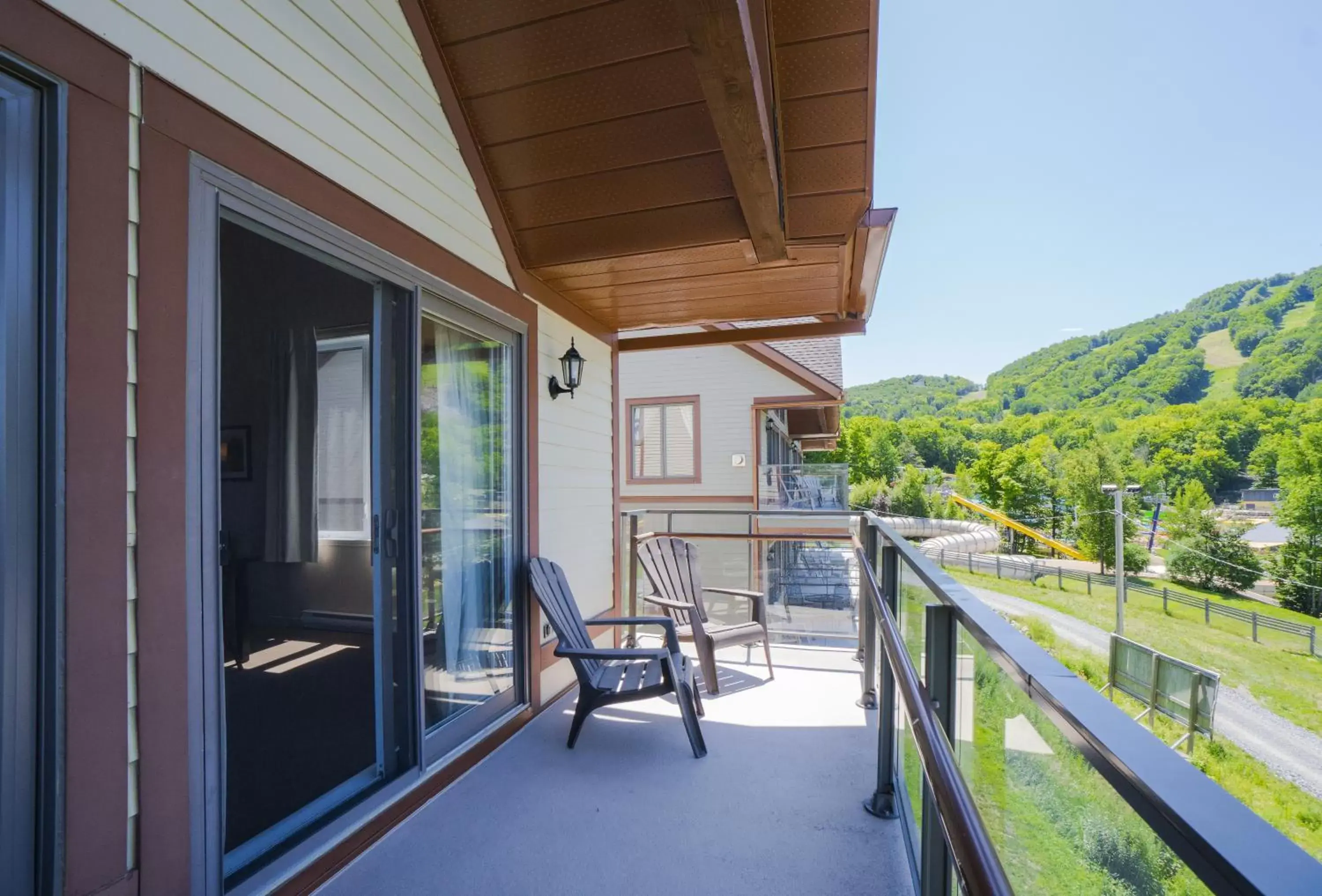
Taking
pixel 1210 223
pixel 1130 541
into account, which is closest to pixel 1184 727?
pixel 1130 541

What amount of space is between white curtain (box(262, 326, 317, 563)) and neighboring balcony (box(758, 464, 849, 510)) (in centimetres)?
624

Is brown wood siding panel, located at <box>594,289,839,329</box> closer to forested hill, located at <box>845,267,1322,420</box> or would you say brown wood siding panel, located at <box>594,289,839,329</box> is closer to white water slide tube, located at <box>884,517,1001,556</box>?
white water slide tube, located at <box>884,517,1001,556</box>

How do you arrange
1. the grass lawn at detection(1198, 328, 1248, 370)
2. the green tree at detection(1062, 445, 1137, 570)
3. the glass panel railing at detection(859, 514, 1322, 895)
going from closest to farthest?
the glass panel railing at detection(859, 514, 1322, 895), the green tree at detection(1062, 445, 1137, 570), the grass lawn at detection(1198, 328, 1248, 370)

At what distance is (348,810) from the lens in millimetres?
2275

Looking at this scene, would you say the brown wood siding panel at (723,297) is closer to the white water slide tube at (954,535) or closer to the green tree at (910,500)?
the white water slide tube at (954,535)

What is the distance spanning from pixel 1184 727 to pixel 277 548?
12599 mm

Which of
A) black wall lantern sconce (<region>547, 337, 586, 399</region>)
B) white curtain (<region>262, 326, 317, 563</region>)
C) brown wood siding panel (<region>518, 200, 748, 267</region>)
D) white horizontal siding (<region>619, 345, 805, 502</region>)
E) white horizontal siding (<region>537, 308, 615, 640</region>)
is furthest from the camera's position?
white horizontal siding (<region>619, 345, 805, 502</region>)

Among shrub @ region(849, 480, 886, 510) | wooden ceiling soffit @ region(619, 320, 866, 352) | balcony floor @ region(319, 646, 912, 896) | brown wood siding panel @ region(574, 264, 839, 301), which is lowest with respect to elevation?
shrub @ region(849, 480, 886, 510)

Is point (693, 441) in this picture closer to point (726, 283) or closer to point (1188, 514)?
point (726, 283)

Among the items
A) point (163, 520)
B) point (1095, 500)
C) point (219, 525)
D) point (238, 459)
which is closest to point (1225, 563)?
point (1095, 500)

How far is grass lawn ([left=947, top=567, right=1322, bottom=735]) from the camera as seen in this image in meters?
24.3

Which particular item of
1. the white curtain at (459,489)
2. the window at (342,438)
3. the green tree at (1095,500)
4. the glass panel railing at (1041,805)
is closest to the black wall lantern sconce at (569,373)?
the white curtain at (459,489)

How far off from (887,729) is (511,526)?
76.6 inches

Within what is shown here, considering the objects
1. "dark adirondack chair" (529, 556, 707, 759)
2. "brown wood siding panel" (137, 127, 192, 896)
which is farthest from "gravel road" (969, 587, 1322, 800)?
"brown wood siding panel" (137, 127, 192, 896)
